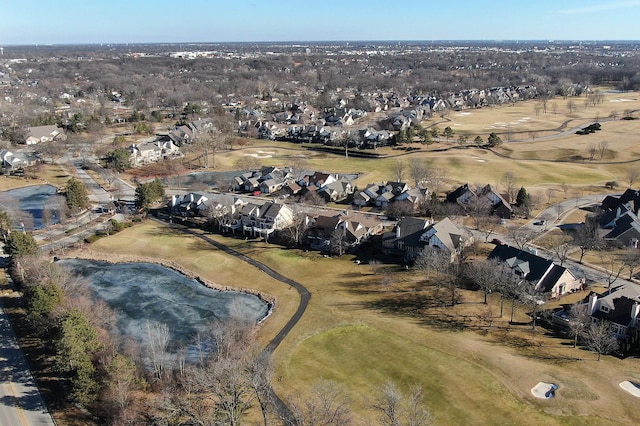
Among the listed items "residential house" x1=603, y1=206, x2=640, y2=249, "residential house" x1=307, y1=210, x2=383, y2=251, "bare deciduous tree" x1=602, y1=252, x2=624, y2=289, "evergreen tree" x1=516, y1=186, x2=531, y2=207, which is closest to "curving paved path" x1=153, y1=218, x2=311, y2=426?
"residential house" x1=307, y1=210, x2=383, y2=251

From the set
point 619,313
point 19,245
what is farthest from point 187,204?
point 619,313

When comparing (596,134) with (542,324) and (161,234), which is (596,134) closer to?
(542,324)

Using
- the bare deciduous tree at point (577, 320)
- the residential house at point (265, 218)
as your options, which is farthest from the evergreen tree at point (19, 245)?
the bare deciduous tree at point (577, 320)

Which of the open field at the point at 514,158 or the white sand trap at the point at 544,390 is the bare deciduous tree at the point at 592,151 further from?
the white sand trap at the point at 544,390

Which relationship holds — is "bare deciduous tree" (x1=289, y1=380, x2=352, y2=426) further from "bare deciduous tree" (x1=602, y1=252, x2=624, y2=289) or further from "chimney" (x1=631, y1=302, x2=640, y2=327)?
"bare deciduous tree" (x1=602, y1=252, x2=624, y2=289)

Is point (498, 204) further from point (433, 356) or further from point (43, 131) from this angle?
point (43, 131)

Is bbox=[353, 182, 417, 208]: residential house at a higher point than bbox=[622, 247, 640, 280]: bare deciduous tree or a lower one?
higher
